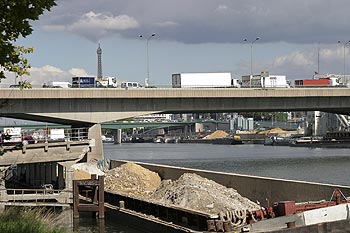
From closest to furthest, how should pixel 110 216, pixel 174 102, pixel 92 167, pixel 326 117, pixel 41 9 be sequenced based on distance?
pixel 41 9 → pixel 110 216 → pixel 92 167 → pixel 174 102 → pixel 326 117

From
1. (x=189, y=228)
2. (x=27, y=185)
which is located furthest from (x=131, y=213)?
(x=27, y=185)

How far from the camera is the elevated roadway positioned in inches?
2606

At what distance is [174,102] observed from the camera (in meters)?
73.8

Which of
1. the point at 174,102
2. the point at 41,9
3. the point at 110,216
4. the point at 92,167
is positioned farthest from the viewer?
the point at 174,102

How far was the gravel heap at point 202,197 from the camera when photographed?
108ft

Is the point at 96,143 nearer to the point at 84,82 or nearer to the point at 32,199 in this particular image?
the point at 84,82

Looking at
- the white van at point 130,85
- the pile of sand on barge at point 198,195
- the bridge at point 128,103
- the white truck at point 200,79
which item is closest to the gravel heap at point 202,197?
the pile of sand on barge at point 198,195

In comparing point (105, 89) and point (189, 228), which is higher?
point (105, 89)

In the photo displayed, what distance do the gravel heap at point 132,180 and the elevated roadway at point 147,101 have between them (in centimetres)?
1755

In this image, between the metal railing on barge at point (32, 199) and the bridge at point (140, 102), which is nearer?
the metal railing on barge at point (32, 199)

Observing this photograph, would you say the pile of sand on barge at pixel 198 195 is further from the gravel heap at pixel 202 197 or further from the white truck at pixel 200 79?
the white truck at pixel 200 79

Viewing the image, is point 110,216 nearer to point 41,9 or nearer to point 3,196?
point 3,196

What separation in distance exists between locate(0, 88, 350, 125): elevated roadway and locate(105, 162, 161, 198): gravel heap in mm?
17546

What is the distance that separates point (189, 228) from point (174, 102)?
44207 mm
